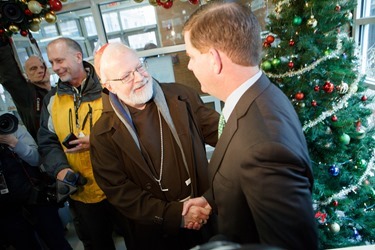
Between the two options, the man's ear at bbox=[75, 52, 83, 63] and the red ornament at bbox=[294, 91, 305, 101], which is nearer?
the red ornament at bbox=[294, 91, 305, 101]

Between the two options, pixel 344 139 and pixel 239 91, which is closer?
pixel 239 91

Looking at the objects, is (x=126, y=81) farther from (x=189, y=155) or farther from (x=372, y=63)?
(x=372, y=63)

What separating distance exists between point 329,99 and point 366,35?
120 cm

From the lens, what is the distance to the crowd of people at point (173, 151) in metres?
0.65

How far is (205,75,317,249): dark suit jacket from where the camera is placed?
24.4 inches

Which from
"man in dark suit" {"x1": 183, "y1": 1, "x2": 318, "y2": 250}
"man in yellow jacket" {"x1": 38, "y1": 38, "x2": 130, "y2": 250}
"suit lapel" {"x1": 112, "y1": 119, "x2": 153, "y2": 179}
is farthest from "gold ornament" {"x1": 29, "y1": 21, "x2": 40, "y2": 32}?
"man in dark suit" {"x1": 183, "y1": 1, "x2": 318, "y2": 250}

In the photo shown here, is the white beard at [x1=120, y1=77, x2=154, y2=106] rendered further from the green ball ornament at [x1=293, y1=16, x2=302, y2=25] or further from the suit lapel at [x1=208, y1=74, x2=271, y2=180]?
the green ball ornament at [x1=293, y1=16, x2=302, y2=25]

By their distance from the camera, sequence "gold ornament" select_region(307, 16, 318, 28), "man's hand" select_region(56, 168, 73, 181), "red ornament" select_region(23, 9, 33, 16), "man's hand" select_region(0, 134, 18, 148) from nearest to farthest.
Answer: "gold ornament" select_region(307, 16, 318, 28) → "man's hand" select_region(56, 168, 73, 181) → "man's hand" select_region(0, 134, 18, 148) → "red ornament" select_region(23, 9, 33, 16)

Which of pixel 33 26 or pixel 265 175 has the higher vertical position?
pixel 33 26

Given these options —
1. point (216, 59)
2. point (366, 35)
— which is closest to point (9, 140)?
point (216, 59)

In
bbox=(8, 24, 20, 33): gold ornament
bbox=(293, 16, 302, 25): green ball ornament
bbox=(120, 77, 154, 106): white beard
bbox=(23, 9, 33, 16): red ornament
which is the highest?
bbox=(23, 9, 33, 16): red ornament

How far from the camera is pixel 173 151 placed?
4.29ft

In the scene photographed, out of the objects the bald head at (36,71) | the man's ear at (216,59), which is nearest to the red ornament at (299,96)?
the man's ear at (216,59)

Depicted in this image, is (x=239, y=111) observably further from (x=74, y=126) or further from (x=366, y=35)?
(x=366, y=35)
